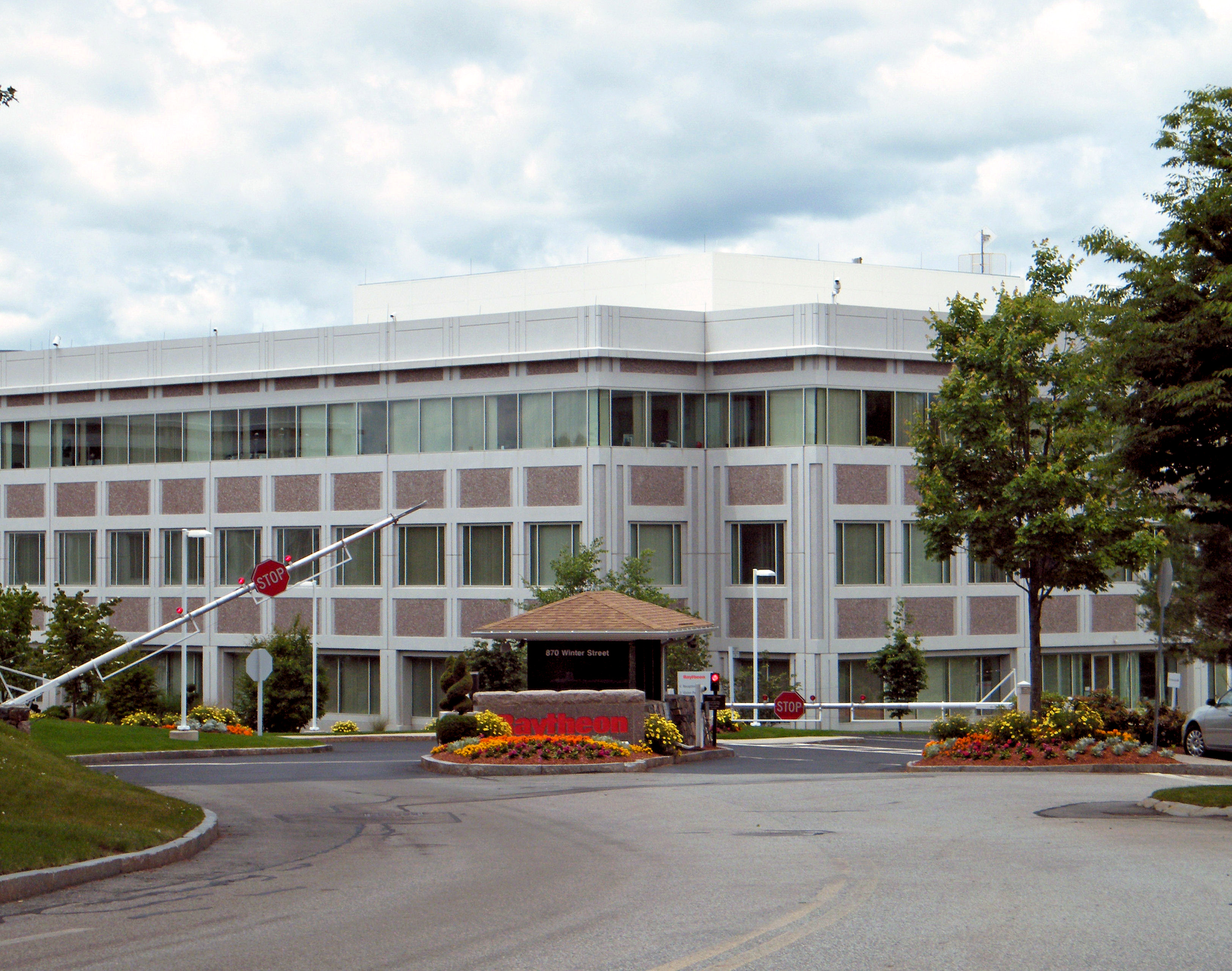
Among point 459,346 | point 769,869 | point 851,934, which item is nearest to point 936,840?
point 769,869

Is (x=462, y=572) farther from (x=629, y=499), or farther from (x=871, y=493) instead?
(x=871, y=493)

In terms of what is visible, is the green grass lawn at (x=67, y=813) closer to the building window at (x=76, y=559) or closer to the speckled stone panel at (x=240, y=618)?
the speckled stone panel at (x=240, y=618)

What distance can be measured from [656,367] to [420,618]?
12468 millimetres

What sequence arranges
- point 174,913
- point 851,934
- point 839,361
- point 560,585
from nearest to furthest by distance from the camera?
point 851,934 < point 174,913 < point 560,585 < point 839,361

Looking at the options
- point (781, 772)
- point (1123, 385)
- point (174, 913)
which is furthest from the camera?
point (781, 772)

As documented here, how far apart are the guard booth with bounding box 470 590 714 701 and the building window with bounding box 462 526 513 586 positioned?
20946 millimetres

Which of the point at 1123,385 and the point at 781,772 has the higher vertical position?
the point at 1123,385

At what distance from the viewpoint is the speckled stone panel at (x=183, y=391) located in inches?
2280

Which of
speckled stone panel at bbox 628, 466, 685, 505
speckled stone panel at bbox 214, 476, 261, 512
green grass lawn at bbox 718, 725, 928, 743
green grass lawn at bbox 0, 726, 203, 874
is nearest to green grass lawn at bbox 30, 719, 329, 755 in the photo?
green grass lawn at bbox 718, 725, 928, 743

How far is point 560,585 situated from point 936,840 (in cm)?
3144

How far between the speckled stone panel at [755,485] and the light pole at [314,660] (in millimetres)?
14740

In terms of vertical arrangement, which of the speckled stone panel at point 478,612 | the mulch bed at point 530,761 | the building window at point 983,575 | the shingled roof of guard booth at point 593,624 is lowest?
the mulch bed at point 530,761

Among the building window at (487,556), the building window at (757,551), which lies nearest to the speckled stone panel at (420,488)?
the building window at (487,556)

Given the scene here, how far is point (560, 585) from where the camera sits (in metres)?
45.4
